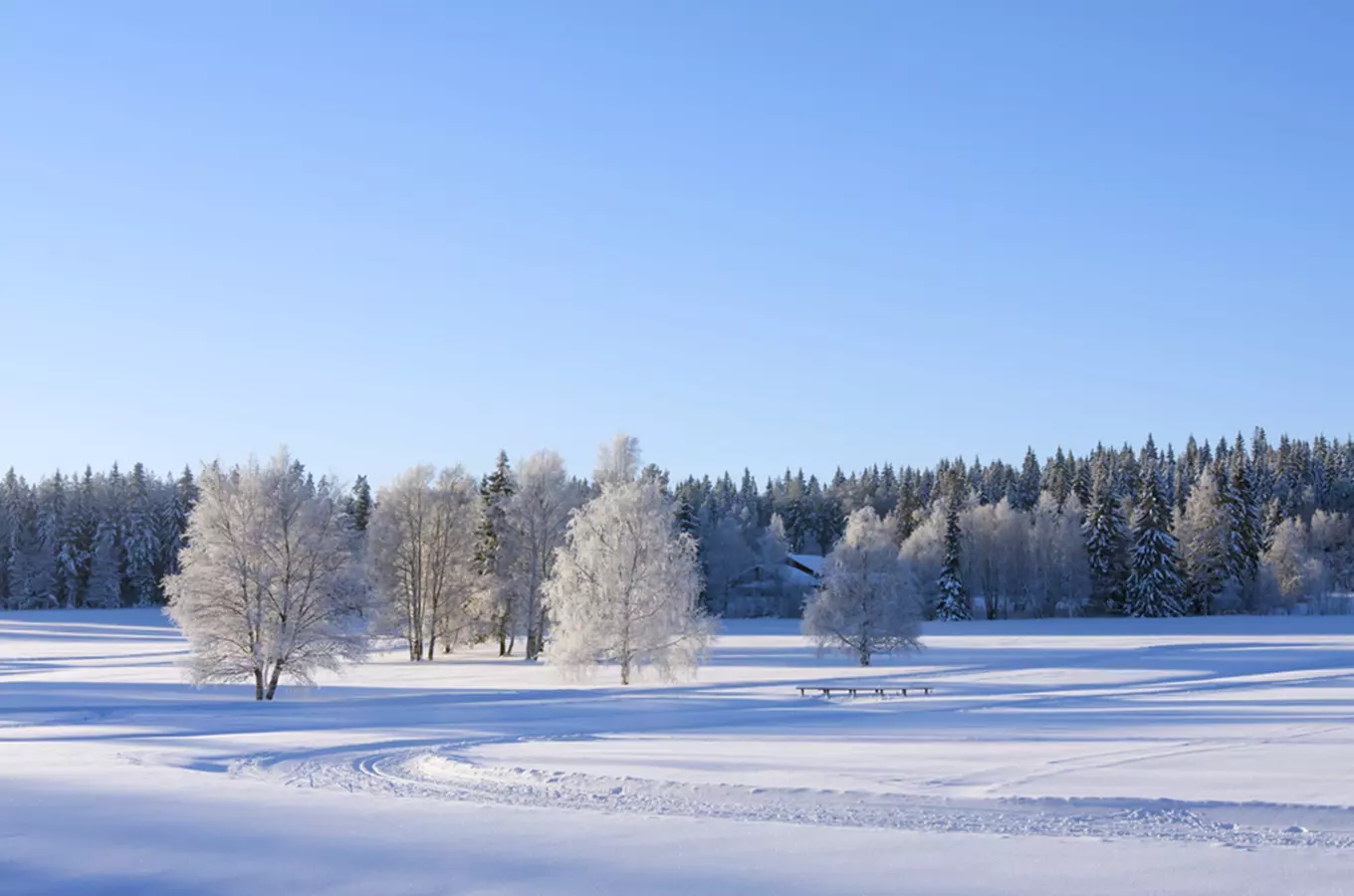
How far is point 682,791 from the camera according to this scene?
16203mm

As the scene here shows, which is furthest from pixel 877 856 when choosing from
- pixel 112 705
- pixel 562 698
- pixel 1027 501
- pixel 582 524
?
pixel 1027 501

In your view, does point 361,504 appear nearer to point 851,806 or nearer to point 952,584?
point 952,584

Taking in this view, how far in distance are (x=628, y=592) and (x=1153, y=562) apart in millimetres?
61615

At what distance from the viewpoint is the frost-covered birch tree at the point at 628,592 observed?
46.9 meters

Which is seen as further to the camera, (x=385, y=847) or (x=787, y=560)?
Result: (x=787, y=560)

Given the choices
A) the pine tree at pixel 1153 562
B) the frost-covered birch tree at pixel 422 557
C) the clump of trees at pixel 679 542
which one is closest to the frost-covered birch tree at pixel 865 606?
the clump of trees at pixel 679 542

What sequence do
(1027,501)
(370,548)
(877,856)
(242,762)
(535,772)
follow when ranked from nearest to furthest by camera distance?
(877,856), (535,772), (242,762), (370,548), (1027,501)

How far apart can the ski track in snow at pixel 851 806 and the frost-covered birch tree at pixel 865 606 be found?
135 feet

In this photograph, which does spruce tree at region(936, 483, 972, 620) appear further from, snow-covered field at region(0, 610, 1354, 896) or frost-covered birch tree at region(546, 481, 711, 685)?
snow-covered field at region(0, 610, 1354, 896)

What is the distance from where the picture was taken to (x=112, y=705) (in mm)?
34469

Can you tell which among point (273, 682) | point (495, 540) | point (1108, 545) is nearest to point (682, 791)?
point (273, 682)

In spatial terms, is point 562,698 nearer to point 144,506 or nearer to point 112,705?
point 112,705

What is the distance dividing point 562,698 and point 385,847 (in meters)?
25.5

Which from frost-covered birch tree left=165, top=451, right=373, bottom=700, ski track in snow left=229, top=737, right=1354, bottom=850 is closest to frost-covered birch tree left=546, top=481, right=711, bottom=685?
frost-covered birch tree left=165, top=451, right=373, bottom=700
